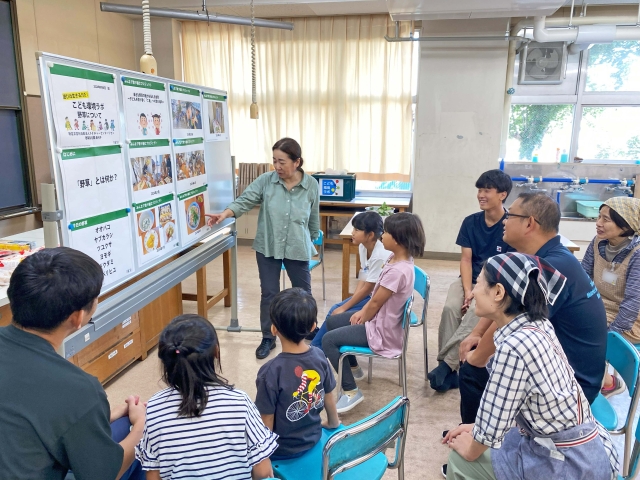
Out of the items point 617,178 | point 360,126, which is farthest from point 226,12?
point 617,178

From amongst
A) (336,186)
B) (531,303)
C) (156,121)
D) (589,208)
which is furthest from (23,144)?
(589,208)

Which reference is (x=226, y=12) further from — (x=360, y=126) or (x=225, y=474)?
(x=225, y=474)

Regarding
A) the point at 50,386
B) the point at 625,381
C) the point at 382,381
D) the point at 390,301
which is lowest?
the point at 382,381

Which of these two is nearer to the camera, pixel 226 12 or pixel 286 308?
pixel 286 308

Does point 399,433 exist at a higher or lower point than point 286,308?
lower

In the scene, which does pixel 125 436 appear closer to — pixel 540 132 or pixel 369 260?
pixel 369 260

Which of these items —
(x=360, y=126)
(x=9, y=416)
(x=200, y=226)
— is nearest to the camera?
(x=9, y=416)

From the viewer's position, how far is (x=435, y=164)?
5.04m

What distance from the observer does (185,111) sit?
2445 mm

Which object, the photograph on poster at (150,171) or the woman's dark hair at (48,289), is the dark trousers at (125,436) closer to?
the woman's dark hair at (48,289)

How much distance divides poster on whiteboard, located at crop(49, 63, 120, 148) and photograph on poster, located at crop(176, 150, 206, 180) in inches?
21.6

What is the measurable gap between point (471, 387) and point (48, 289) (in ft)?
5.23

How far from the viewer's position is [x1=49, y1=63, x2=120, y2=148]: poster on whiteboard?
Result: 4.98 ft

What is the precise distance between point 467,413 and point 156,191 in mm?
1679
